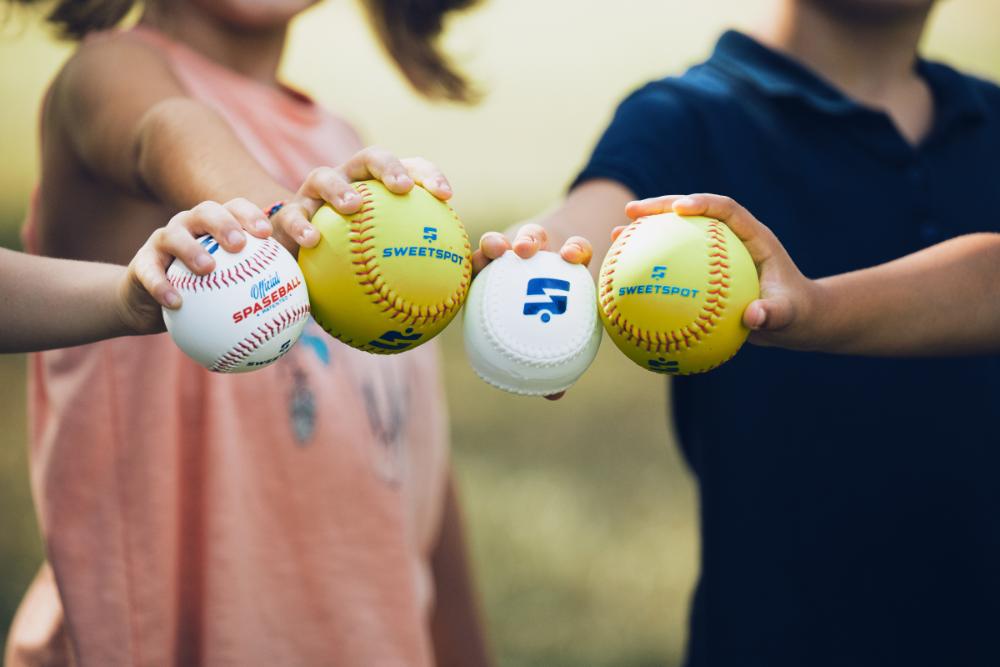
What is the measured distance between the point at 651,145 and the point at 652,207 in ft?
1.54

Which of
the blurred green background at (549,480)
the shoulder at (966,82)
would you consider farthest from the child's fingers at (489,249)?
the shoulder at (966,82)

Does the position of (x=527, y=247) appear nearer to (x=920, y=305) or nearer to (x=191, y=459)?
(x=920, y=305)

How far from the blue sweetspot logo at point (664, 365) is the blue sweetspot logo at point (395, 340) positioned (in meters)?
0.29

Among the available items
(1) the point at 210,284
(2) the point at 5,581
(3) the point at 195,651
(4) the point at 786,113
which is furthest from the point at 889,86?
(2) the point at 5,581

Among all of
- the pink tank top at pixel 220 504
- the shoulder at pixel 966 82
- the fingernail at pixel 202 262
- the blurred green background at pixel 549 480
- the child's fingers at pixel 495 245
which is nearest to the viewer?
the fingernail at pixel 202 262

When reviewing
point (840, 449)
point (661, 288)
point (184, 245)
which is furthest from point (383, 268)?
point (840, 449)

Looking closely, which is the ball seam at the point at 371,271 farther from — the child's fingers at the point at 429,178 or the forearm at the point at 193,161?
the forearm at the point at 193,161

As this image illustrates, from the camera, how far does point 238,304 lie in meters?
1.43

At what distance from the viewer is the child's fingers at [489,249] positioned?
63.0 inches

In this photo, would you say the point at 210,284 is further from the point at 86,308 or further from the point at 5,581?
the point at 5,581

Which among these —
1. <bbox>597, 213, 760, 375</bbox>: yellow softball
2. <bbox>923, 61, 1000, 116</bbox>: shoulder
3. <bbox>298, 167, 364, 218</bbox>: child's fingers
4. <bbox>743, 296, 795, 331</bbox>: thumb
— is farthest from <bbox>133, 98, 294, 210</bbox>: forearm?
Result: <bbox>923, 61, 1000, 116</bbox>: shoulder

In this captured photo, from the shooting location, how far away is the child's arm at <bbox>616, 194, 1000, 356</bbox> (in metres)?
1.54

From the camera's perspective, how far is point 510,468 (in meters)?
4.39

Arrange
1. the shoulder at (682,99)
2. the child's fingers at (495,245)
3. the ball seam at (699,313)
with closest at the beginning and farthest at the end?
the ball seam at (699,313), the child's fingers at (495,245), the shoulder at (682,99)
